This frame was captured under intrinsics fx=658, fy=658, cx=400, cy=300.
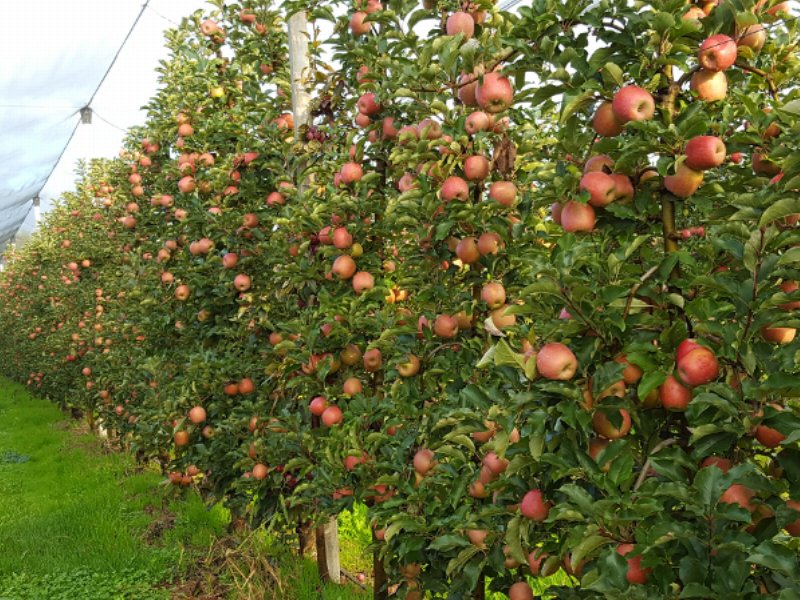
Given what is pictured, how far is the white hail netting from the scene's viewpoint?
723 centimetres

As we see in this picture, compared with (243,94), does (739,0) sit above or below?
below

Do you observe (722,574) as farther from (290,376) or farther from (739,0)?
(290,376)

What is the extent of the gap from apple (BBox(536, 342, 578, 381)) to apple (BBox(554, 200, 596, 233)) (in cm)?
29

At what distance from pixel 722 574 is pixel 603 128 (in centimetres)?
92

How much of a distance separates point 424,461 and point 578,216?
1.10 m

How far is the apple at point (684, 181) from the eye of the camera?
1341 millimetres

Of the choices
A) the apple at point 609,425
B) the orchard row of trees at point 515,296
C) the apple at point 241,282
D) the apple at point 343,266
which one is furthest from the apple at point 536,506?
the apple at point 241,282

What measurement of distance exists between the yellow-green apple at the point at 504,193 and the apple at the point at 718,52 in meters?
0.80

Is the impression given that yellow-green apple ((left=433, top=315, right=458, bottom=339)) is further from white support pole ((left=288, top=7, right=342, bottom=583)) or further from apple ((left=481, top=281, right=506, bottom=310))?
white support pole ((left=288, top=7, right=342, bottom=583))

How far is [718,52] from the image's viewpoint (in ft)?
4.37

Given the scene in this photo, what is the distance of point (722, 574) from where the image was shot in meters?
1.10

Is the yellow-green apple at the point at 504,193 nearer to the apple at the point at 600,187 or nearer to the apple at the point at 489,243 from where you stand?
the apple at the point at 489,243

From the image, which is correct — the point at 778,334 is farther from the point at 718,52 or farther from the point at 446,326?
Result: the point at 446,326

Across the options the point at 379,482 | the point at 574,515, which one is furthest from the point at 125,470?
the point at 574,515
